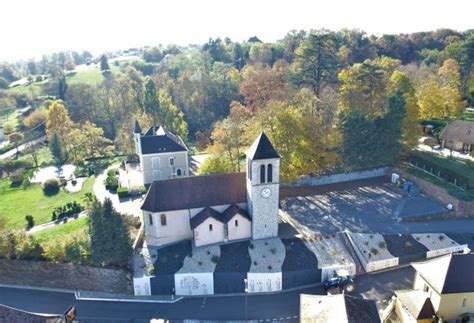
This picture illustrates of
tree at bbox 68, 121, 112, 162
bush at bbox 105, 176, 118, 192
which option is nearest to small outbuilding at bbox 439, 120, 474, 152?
bush at bbox 105, 176, 118, 192

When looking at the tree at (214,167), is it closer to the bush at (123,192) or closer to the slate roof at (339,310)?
the bush at (123,192)

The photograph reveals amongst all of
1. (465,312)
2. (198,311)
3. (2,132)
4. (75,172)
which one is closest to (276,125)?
(198,311)

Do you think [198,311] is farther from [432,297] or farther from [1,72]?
[1,72]

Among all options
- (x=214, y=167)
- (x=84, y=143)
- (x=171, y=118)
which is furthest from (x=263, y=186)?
(x=84, y=143)

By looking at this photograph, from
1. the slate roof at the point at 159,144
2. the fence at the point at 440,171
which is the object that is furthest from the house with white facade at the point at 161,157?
the fence at the point at 440,171

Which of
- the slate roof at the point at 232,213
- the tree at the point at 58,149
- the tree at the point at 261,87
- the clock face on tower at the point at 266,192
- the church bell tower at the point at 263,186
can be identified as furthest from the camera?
the tree at the point at 261,87

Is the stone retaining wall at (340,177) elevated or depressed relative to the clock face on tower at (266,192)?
depressed

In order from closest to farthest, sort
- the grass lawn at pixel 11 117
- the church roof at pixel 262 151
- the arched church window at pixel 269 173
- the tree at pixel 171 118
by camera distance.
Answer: the church roof at pixel 262 151
the arched church window at pixel 269 173
the tree at pixel 171 118
the grass lawn at pixel 11 117
